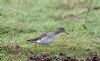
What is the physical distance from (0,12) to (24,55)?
4506 mm

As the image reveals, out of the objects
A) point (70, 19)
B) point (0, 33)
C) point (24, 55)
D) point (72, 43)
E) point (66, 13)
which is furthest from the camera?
point (66, 13)

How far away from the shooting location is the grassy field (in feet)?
34.8

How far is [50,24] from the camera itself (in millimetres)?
12984

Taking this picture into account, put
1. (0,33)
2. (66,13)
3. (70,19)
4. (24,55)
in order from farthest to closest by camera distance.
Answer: (66,13) → (70,19) → (0,33) → (24,55)

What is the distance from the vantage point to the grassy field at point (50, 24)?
1059 centimetres

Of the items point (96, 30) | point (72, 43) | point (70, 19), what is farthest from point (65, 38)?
point (70, 19)

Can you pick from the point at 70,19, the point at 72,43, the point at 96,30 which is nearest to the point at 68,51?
Answer: the point at 72,43

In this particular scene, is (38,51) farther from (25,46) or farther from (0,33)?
(0,33)

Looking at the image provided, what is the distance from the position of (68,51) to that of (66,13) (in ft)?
15.0

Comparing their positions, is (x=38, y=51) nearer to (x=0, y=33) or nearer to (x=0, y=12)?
(x=0, y=33)

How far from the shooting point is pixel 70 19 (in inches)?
547

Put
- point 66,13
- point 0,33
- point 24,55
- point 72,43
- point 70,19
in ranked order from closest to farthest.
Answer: point 24,55 → point 72,43 → point 0,33 → point 70,19 → point 66,13

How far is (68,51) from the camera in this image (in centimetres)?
1043

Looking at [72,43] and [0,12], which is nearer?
[72,43]
